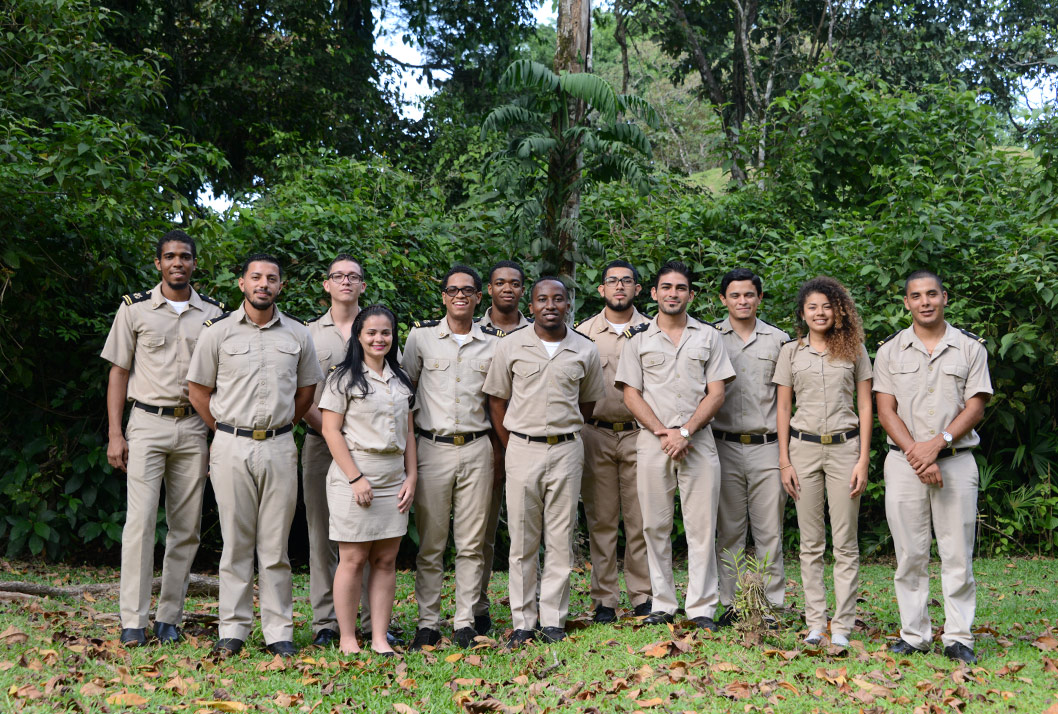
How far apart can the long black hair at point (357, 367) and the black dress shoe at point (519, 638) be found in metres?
1.52

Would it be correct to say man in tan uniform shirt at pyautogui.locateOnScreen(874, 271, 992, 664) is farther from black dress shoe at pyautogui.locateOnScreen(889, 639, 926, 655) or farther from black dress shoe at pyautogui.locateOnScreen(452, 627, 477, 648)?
black dress shoe at pyautogui.locateOnScreen(452, 627, 477, 648)

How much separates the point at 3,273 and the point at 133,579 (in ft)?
9.50

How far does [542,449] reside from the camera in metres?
5.36

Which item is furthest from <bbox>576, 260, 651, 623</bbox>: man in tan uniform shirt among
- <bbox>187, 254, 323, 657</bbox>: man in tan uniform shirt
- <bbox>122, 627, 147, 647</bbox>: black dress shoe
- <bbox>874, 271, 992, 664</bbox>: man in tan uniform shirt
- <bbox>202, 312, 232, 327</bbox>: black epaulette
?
<bbox>122, 627, 147, 647</bbox>: black dress shoe

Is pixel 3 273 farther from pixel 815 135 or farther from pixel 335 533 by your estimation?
pixel 815 135

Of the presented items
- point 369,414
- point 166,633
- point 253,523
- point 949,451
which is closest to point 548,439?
point 369,414

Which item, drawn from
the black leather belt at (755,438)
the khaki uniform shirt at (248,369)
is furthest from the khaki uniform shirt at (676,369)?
the khaki uniform shirt at (248,369)

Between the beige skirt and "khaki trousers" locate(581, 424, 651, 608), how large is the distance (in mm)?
1378

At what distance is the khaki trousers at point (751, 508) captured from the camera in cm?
560

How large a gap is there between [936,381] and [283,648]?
3814 millimetres

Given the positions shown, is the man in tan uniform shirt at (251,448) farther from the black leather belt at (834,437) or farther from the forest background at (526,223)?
the black leather belt at (834,437)

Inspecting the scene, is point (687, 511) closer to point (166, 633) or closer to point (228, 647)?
point (228, 647)

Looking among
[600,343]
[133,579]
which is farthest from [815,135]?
[133,579]

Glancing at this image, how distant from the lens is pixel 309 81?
14.2m
